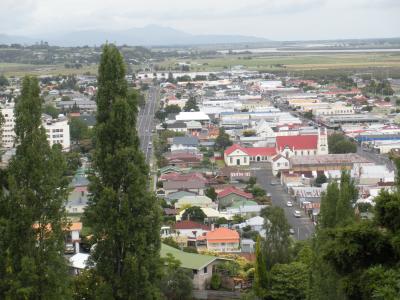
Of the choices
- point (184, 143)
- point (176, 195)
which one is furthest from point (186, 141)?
point (176, 195)

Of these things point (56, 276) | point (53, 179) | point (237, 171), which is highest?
point (53, 179)

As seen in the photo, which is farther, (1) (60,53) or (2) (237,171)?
(1) (60,53)

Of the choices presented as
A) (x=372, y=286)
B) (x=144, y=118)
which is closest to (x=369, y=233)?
(x=372, y=286)

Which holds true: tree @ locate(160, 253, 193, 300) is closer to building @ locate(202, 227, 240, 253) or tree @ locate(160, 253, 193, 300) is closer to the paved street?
building @ locate(202, 227, 240, 253)

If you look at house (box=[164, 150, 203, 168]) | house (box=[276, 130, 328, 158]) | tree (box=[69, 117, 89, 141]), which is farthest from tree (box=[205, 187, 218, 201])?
tree (box=[69, 117, 89, 141])

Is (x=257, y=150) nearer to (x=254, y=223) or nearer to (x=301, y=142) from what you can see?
(x=301, y=142)

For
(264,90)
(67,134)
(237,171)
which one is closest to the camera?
(237,171)

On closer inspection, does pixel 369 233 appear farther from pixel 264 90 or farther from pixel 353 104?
pixel 264 90
